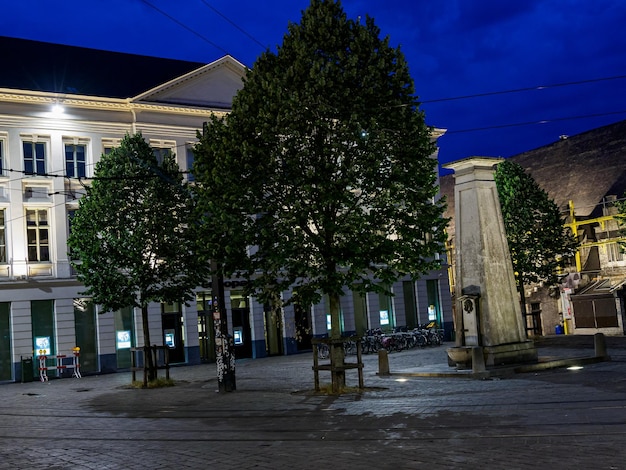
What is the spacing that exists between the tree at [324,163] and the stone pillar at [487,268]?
257 centimetres

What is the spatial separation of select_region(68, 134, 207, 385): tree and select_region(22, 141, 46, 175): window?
9752 mm

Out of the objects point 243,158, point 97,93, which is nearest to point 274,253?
point 243,158

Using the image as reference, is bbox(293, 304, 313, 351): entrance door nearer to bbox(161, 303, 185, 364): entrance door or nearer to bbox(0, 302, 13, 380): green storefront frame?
bbox(161, 303, 185, 364): entrance door

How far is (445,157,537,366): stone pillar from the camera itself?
68.1 ft

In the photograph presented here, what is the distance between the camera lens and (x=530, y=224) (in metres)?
36.2

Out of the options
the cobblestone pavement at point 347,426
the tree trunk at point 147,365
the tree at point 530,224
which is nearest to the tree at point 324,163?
the cobblestone pavement at point 347,426

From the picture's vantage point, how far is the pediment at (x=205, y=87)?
38.0m

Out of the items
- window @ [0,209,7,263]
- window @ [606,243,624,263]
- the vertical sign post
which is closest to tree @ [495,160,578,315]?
window @ [606,243,624,263]

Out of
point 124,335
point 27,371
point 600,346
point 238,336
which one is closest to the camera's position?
point 600,346

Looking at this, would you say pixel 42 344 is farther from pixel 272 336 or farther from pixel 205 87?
pixel 205 87

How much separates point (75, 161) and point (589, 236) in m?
29.2

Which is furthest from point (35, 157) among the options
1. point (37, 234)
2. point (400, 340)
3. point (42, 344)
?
point (400, 340)

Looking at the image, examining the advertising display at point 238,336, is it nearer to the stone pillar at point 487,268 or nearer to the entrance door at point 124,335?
the entrance door at point 124,335

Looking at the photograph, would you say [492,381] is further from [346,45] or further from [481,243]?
[346,45]
